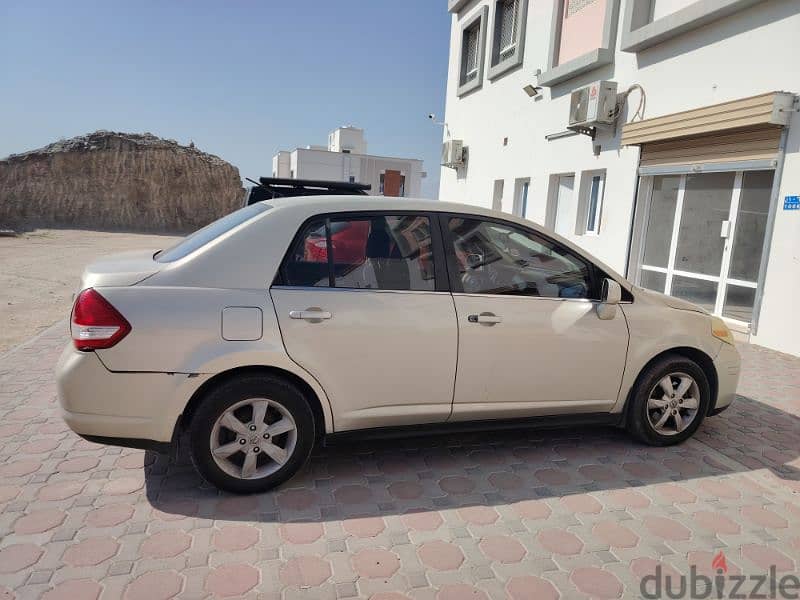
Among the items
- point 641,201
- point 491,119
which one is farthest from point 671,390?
point 491,119

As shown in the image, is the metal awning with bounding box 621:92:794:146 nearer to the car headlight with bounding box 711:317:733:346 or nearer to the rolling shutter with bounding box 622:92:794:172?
the rolling shutter with bounding box 622:92:794:172

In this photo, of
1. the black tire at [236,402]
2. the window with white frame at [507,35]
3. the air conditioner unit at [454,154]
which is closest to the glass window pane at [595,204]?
the window with white frame at [507,35]

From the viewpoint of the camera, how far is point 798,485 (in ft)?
12.2

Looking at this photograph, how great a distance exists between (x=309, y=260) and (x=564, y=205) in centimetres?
1045

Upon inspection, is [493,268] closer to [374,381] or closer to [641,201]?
[374,381]

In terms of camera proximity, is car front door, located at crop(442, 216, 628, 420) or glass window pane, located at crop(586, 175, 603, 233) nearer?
car front door, located at crop(442, 216, 628, 420)

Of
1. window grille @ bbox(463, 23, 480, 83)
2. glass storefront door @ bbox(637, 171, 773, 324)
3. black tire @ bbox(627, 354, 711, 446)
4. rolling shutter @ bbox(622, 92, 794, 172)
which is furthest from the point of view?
window grille @ bbox(463, 23, 480, 83)

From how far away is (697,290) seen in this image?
9000 mm

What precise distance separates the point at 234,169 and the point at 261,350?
38.0m

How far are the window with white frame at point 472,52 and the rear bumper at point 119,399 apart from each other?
15.6 m

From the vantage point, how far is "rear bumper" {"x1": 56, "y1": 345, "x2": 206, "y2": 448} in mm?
2992

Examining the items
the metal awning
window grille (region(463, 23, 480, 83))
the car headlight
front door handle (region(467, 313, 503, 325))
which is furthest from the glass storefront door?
window grille (region(463, 23, 480, 83))

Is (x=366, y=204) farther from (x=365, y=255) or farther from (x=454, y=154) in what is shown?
(x=454, y=154)

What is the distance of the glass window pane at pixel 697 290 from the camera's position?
8695 mm
